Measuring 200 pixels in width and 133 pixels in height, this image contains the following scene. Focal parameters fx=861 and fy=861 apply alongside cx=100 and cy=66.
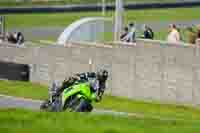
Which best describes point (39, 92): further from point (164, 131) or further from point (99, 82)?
point (164, 131)

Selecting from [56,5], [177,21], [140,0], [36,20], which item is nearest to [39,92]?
[177,21]

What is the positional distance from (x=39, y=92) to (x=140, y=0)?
3411 cm

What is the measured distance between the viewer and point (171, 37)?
22484 millimetres

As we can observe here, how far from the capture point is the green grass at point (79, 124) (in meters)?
8.16

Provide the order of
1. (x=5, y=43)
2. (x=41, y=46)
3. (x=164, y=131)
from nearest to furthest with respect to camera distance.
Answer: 1. (x=164, y=131)
2. (x=41, y=46)
3. (x=5, y=43)

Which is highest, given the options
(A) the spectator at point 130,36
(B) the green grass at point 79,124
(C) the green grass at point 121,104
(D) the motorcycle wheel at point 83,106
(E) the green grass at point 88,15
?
(E) the green grass at point 88,15

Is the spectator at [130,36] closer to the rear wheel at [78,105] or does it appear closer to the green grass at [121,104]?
the green grass at [121,104]

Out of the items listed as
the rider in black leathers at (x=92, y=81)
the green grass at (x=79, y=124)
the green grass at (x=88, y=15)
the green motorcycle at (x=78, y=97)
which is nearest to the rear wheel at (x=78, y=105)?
the green motorcycle at (x=78, y=97)

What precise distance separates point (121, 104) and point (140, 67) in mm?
1342

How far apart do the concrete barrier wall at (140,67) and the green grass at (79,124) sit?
36.9ft

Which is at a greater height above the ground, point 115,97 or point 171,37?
point 171,37

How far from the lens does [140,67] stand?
2234 centimetres

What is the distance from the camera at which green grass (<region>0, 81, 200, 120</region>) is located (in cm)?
1944

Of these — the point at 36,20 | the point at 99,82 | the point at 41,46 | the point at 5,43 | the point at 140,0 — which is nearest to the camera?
the point at 99,82
